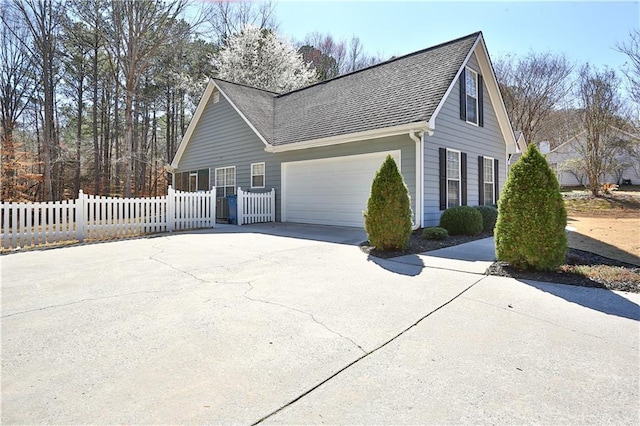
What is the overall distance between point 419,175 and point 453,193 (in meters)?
1.97

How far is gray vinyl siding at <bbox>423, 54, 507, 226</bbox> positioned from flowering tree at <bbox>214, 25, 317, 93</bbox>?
13.9 metres

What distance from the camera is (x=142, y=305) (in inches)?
139

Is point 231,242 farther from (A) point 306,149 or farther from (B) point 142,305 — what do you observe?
(A) point 306,149

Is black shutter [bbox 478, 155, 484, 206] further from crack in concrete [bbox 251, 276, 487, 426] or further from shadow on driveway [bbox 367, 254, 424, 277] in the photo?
crack in concrete [bbox 251, 276, 487, 426]

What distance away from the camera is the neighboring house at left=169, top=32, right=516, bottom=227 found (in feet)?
30.5

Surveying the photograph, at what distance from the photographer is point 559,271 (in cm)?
482

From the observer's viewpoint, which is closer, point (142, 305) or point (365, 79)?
point (142, 305)

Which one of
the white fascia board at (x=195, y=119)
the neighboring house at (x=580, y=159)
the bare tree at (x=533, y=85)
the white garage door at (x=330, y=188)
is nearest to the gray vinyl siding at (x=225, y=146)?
the white fascia board at (x=195, y=119)

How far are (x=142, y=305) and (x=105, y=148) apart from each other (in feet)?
75.7

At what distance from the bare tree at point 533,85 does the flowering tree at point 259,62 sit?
1437 cm

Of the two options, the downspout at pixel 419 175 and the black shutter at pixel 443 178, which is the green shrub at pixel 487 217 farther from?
the downspout at pixel 419 175

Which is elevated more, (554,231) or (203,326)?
(554,231)

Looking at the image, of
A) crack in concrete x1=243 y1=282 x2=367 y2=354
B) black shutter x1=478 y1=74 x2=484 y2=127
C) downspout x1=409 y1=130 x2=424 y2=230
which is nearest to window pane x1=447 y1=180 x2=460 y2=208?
downspout x1=409 y1=130 x2=424 y2=230

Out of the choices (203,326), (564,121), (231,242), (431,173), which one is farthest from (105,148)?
(564,121)
